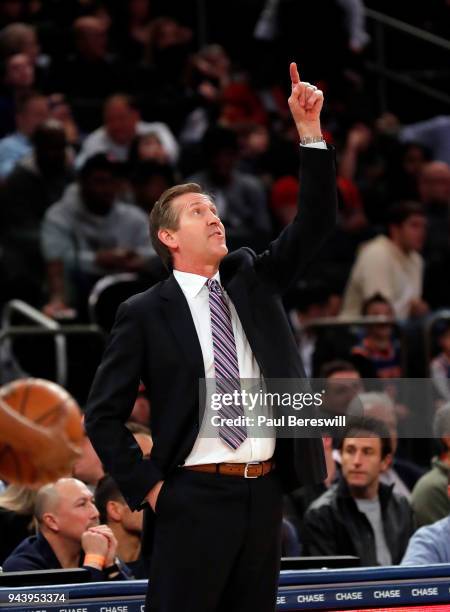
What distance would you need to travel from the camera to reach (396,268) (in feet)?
29.3

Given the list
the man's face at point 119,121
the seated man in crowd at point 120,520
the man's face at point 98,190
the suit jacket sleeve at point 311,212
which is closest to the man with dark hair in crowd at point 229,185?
the man's face at point 119,121

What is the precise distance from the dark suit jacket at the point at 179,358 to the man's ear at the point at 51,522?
145 centimetres

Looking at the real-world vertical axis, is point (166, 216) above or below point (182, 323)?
above

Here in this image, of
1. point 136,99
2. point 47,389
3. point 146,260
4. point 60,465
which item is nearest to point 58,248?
point 146,260

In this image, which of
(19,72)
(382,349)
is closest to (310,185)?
(382,349)

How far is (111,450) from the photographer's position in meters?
3.35

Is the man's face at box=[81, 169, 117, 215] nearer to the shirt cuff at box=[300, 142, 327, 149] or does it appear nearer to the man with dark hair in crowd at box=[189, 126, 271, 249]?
the man with dark hair in crowd at box=[189, 126, 271, 249]

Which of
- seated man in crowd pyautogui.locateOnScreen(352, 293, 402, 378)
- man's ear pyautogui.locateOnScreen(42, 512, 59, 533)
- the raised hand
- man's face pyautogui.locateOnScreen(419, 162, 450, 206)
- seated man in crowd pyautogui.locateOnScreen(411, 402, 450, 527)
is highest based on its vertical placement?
man's face pyautogui.locateOnScreen(419, 162, 450, 206)

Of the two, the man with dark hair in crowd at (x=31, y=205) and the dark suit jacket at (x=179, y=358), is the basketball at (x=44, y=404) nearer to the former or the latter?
the man with dark hair in crowd at (x=31, y=205)

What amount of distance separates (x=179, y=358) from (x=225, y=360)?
0.12 m

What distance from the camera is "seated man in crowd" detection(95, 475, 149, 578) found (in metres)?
5.25

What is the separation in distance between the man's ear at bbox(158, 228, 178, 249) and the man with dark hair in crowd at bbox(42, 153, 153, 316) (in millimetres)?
4556

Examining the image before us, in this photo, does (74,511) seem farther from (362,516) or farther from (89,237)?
(89,237)

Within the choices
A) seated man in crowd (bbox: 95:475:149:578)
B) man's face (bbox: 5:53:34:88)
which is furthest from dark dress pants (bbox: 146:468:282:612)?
man's face (bbox: 5:53:34:88)
